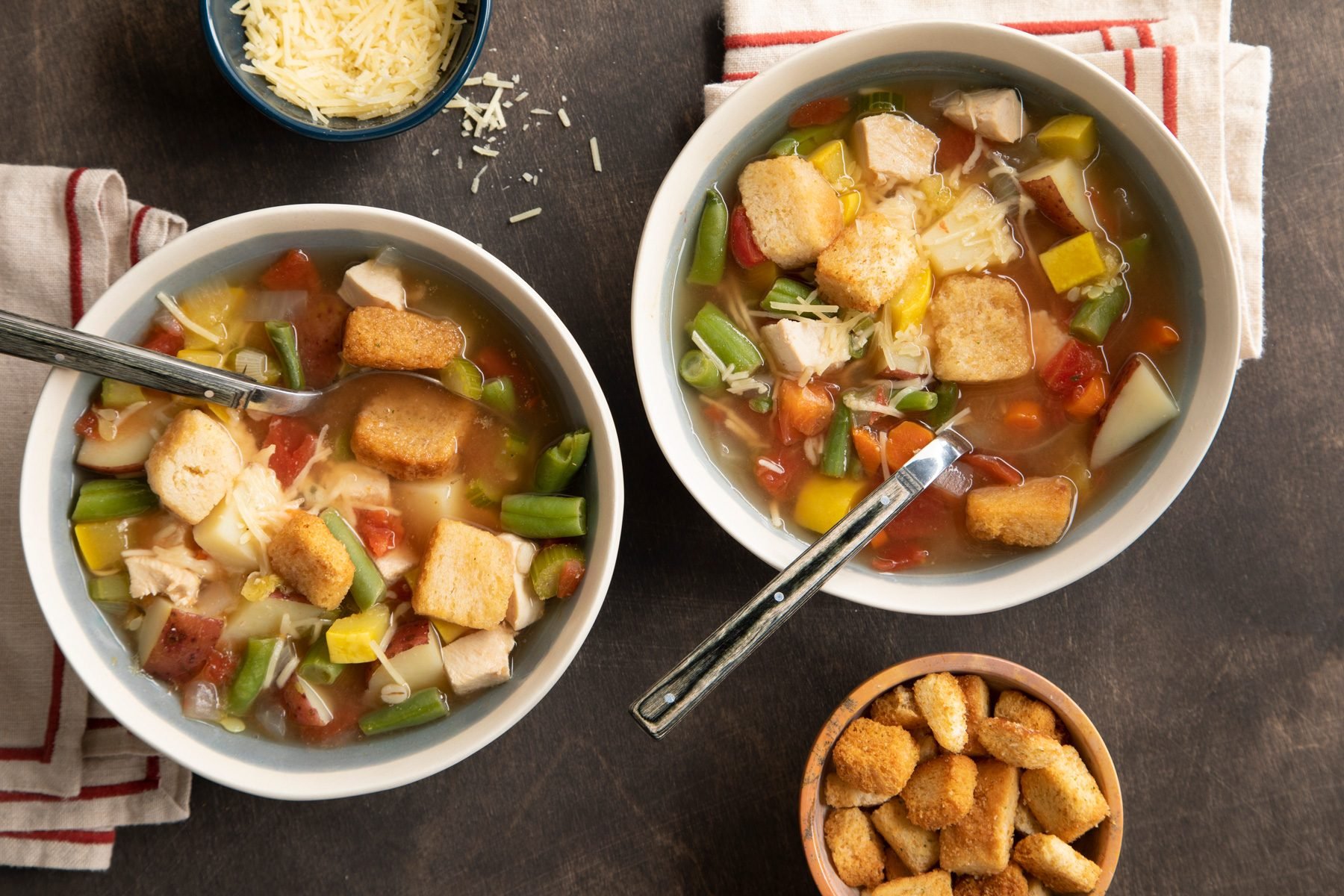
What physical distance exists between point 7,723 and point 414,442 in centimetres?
129

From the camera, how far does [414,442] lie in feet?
7.18

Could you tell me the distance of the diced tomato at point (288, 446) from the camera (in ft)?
7.27

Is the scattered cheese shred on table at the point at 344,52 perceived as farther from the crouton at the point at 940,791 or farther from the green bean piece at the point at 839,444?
the crouton at the point at 940,791

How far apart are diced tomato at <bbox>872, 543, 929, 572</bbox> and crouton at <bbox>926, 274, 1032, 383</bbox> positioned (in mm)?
415

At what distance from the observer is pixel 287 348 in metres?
2.17

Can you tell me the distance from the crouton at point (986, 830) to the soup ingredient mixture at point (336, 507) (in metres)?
1.12

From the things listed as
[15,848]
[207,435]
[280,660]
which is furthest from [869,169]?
[15,848]

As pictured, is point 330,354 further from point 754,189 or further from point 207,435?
point 754,189

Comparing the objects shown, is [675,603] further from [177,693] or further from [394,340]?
[177,693]

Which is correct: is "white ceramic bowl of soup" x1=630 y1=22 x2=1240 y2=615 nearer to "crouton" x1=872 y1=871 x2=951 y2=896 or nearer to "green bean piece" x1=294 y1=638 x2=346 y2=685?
"crouton" x1=872 y1=871 x2=951 y2=896

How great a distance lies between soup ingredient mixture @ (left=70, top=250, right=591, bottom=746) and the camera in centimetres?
212

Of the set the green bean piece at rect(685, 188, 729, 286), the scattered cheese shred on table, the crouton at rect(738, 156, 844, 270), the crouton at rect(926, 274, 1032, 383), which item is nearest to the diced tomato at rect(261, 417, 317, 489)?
the scattered cheese shred on table

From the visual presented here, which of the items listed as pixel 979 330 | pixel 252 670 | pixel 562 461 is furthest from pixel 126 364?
pixel 979 330

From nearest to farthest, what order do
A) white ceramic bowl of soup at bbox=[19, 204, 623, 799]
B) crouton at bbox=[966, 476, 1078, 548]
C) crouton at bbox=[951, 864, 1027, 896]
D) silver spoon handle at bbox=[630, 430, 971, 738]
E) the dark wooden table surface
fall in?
silver spoon handle at bbox=[630, 430, 971, 738] → white ceramic bowl of soup at bbox=[19, 204, 623, 799] → crouton at bbox=[966, 476, 1078, 548] → crouton at bbox=[951, 864, 1027, 896] → the dark wooden table surface
